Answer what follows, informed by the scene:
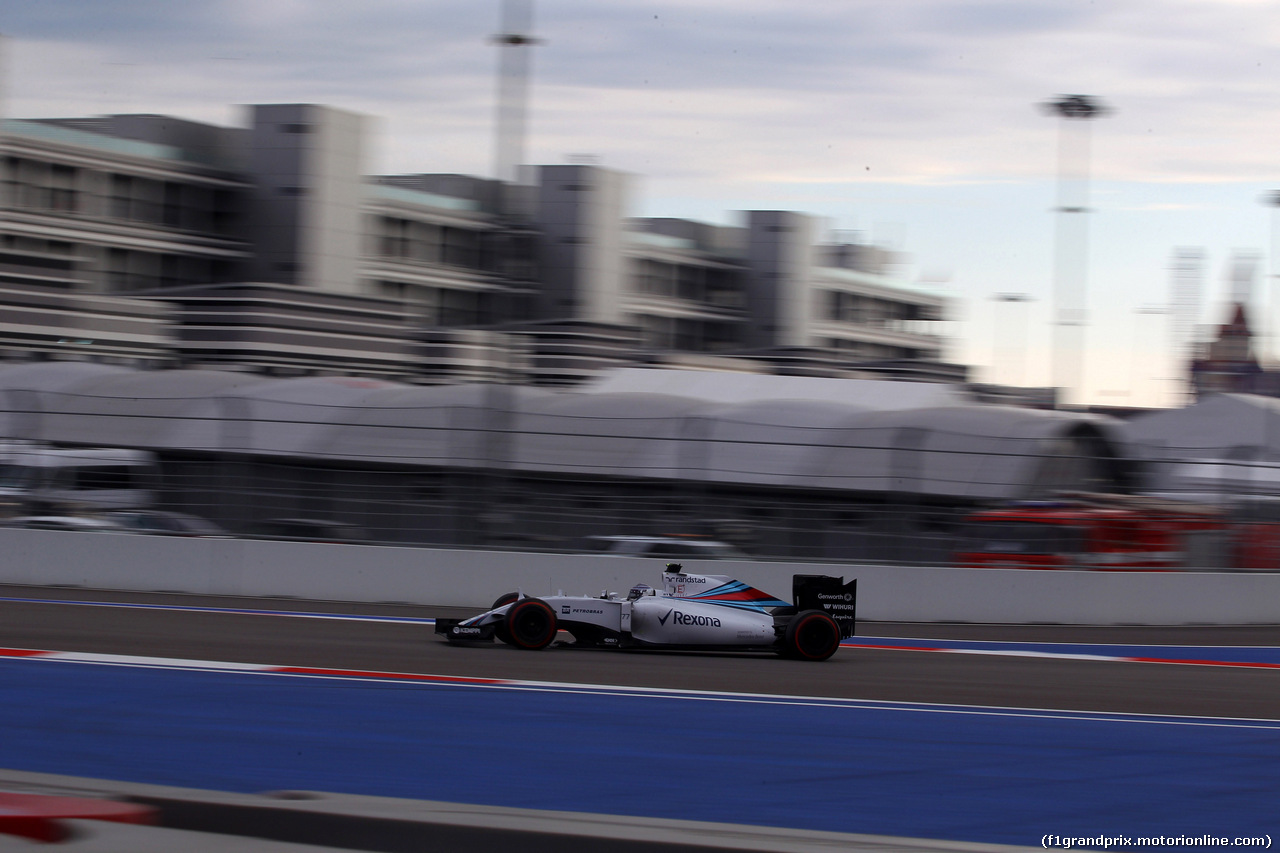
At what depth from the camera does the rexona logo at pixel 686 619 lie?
8.91 m

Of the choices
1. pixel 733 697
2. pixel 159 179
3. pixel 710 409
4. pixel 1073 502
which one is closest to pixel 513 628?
pixel 733 697

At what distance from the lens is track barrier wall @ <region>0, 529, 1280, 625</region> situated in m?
12.5

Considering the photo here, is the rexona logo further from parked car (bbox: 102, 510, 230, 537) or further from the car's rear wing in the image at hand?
parked car (bbox: 102, 510, 230, 537)

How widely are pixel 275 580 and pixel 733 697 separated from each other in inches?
269

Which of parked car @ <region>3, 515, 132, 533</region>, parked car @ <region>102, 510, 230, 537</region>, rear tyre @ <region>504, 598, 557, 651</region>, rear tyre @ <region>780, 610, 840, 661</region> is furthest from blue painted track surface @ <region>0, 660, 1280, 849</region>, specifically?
parked car @ <region>3, 515, 132, 533</region>

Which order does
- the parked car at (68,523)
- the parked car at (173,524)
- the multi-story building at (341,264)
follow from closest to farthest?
the parked car at (173,524), the parked car at (68,523), the multi-story building at (341,264)

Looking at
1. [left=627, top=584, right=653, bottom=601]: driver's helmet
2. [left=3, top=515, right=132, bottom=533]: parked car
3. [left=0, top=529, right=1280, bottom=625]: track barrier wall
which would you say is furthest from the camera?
[left=3, top=515, right=132, bottom=533]: parked car

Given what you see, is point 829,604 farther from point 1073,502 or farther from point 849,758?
point 1073,502

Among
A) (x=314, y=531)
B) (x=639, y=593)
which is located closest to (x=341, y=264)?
(x=314, y=531)

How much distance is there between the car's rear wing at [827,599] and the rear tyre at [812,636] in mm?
148

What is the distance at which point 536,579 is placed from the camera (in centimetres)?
1268

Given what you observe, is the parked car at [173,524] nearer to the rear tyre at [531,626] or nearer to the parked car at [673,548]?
the parked car at [673,548]

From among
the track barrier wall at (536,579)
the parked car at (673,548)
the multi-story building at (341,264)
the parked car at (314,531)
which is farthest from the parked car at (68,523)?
the multi-story building at (341,264)

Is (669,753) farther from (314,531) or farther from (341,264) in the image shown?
(341,264)
